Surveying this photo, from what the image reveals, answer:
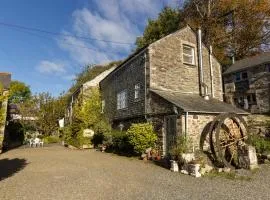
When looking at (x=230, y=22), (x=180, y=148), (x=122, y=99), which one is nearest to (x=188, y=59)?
(x=122, y=99)

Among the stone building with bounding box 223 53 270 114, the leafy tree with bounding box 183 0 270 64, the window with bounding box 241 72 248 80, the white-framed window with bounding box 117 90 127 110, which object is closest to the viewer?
the white-framed window with bounding box 117 90 127 110

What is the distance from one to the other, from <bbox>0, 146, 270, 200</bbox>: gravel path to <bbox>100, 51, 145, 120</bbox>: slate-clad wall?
652cm

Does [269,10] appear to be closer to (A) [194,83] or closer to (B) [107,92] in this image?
(A) [194,83]

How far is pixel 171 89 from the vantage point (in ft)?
55.3

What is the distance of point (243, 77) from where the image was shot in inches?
1151

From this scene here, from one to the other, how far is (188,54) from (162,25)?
1660 cm

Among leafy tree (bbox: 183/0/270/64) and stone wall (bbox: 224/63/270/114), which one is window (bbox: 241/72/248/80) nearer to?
stone wall (bbox: 224/63/270/114)

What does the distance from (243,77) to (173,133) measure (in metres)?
19.5

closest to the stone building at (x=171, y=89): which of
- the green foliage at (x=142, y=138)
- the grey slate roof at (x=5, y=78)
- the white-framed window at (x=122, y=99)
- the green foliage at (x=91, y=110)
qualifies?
the white-framed window at (x=122, y=99)

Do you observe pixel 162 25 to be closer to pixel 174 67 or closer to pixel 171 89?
pixel 174 67

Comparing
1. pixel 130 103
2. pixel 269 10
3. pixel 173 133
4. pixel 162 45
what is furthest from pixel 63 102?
pixel 269 10

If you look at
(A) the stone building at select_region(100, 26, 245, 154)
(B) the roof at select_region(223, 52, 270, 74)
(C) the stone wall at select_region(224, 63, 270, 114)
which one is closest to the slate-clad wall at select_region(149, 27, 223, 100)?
(A) the stone building at select_region(100, 26, 245, 154)

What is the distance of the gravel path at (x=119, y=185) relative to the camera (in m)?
7.39

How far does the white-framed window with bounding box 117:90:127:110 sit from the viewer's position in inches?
767
